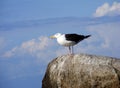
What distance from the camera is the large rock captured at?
14297 mm

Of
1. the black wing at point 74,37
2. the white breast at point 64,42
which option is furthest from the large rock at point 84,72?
the black wing at point 74,37

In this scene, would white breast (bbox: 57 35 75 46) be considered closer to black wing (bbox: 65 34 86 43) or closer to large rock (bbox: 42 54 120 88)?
black wing (bbox: 65 34 86 43)

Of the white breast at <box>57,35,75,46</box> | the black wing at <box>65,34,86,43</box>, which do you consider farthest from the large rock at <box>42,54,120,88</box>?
the black wing at <box>65,34,86,43</box>

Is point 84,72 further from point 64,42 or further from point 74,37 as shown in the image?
point 74,37

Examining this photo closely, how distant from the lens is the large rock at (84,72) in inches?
563

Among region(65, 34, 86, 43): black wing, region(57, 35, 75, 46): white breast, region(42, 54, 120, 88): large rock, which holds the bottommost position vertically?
region(42, 54, 120, 88): large rock

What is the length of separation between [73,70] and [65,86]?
1.98 feet

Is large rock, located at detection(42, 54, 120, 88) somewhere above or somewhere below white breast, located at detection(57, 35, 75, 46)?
below

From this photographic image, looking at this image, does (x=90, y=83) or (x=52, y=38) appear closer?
(x=90, y=83)

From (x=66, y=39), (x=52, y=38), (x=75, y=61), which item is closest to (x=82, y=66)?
(x=75, y=61)

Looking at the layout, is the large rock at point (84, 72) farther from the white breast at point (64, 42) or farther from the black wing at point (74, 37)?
the black wing at point (74, 37)

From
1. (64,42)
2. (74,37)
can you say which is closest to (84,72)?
(64,42)

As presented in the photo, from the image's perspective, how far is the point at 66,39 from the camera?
15812 millimetres

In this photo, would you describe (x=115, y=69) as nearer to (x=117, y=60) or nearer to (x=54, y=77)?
(x=117, y=60)
